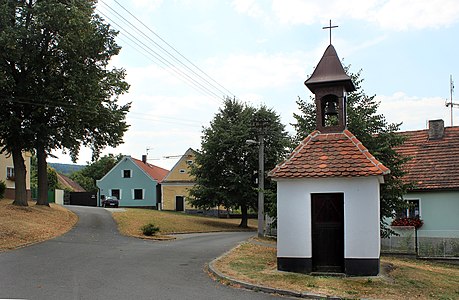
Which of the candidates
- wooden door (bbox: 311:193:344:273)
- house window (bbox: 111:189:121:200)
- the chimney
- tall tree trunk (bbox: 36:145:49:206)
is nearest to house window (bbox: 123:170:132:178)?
house window (bbox: 111:189:121:200)

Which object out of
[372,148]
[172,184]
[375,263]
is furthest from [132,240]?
[172,184]

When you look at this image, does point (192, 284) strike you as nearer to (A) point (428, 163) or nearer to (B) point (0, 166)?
(A) point (428, 163)

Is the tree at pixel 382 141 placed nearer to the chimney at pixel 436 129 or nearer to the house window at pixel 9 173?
the chimney at pixel 436 129

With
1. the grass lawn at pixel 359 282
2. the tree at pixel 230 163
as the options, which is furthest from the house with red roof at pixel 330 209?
the tree at pixel 230 163

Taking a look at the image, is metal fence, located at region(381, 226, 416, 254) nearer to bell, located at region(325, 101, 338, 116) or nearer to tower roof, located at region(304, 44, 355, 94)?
bell, located at region(325, 101, 338, 116)

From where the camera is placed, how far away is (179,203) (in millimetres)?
61844

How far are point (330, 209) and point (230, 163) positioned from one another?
2534 centimetres

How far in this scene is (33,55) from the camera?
27.7 meters

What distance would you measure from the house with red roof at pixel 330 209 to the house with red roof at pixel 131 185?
2009 inches

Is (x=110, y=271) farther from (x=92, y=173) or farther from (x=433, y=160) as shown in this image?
Result: (x=92, y=173)

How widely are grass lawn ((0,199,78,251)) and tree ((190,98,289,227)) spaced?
11.0 metres

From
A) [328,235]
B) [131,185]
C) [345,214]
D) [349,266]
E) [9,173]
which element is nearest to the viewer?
[349,266]

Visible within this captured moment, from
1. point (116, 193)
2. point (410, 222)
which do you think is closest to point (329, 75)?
point (410, 222)

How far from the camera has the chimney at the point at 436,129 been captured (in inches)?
1148
